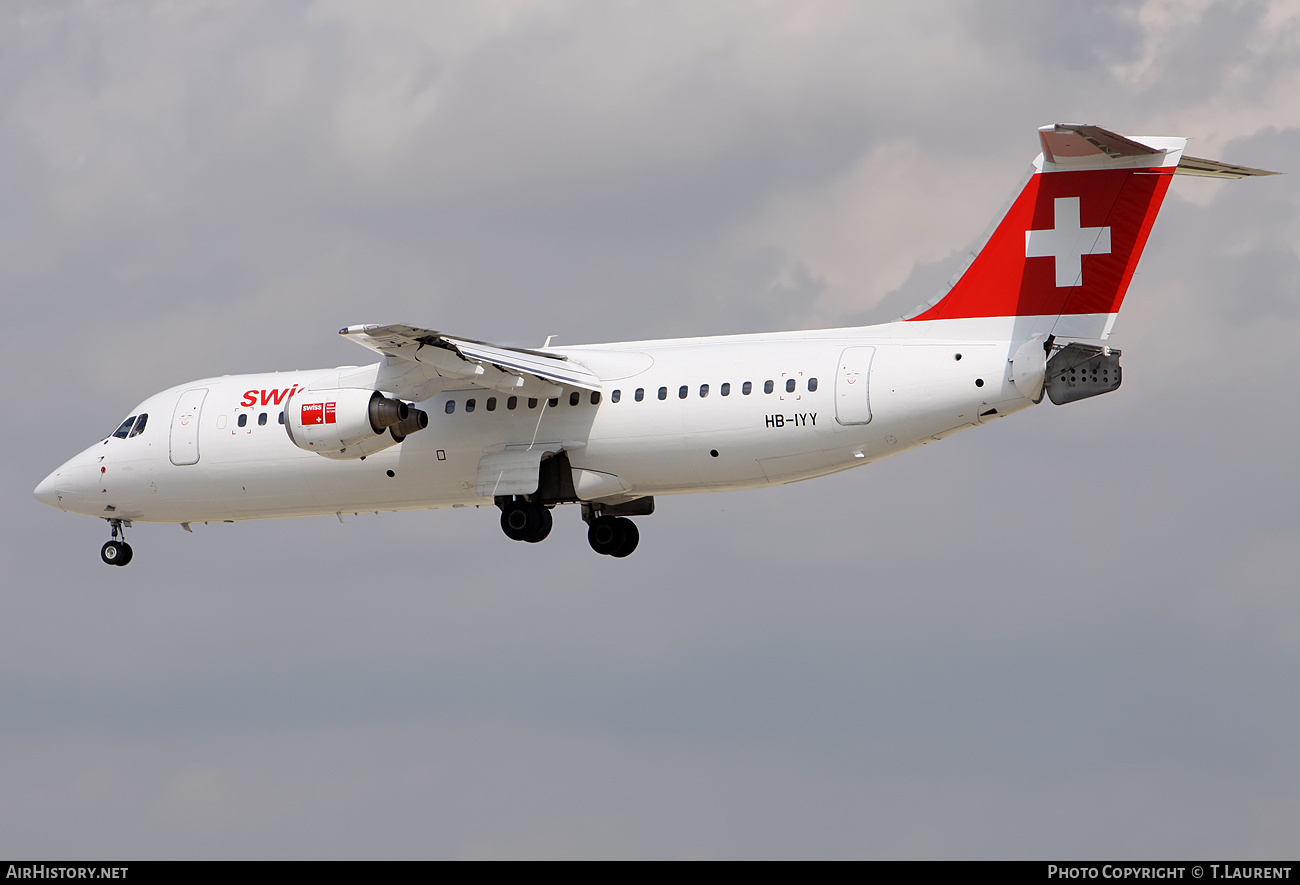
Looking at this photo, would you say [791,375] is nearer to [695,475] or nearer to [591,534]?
[695,475]

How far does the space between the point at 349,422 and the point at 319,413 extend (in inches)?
20.2

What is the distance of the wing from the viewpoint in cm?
2512

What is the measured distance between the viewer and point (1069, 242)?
24.1m

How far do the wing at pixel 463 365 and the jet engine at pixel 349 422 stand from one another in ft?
1.59

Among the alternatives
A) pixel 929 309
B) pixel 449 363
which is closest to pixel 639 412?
pixel 449 363

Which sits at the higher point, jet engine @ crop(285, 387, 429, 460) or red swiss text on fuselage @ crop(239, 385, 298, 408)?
red swiss text on fuselage @ crop(239, 385, 298, 408)

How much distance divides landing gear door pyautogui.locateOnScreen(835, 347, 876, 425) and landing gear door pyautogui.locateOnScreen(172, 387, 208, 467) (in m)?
10.8

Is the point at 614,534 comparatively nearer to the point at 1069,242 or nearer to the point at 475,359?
→ the point at 475,359

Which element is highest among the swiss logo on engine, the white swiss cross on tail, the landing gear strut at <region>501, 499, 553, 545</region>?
the white swiss cross on tail

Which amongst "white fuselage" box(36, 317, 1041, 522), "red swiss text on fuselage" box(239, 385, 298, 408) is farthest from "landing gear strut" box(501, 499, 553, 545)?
"red swiss text on fuselage" box(239, 385, 298, 408)

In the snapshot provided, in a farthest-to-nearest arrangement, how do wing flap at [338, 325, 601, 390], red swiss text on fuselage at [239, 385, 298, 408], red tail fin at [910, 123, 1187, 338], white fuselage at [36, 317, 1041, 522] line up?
red swiss text on fuselage at [239, 385, 298, 408]
wing flap at [338, 325, 601, 390]
white fuselage at [36, 317, 1041, 522]
red tail fin at [910, 123, 1187, 338]

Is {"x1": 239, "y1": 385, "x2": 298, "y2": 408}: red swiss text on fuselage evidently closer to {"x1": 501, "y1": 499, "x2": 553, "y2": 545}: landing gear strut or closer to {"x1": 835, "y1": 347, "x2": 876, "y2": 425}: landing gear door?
{"x1": 501, "y1": 499, "x2": 553, "y2": 545}: landing gear strut

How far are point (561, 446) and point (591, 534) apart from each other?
351cm

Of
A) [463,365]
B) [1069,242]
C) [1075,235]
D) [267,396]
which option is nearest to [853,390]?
[1069,242]
